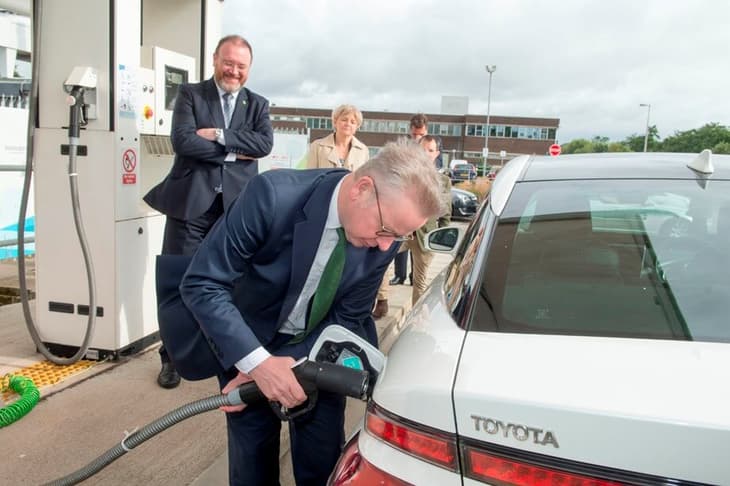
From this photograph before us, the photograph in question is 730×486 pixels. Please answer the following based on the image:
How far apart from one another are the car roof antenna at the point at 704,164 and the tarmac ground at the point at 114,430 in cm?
221

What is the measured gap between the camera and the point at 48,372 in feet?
11.9

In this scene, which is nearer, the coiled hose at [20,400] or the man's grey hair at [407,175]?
the man's grey hair at [407,175]

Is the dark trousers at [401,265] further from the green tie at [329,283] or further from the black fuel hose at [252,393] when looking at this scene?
the black fuel hose at [252,393]

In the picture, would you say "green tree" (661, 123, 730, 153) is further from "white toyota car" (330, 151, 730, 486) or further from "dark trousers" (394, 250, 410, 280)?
"white toyota car" (330, 151, 730, 486)

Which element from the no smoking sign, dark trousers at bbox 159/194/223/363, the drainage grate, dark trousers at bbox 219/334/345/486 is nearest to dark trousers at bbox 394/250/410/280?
dark trousers at bbox 159/194/223/363

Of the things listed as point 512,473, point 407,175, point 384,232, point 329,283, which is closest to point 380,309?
point 329,283

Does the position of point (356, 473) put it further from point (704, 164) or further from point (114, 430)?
point (114, 430)

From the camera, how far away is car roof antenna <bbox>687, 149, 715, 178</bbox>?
6.62 feet

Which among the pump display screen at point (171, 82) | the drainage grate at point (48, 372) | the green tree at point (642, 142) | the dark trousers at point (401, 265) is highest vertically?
the green tree at point (642, 142)

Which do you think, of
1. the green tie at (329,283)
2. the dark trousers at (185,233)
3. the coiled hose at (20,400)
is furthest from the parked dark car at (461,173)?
the green tie at (329,283)

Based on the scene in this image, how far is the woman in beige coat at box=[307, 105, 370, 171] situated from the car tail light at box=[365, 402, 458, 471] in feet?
12.1

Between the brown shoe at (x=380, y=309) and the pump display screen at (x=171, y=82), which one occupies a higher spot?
the pump display screen at (x=171, y=82)

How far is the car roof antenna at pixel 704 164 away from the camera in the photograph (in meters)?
2.02

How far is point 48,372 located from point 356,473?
305 cm
